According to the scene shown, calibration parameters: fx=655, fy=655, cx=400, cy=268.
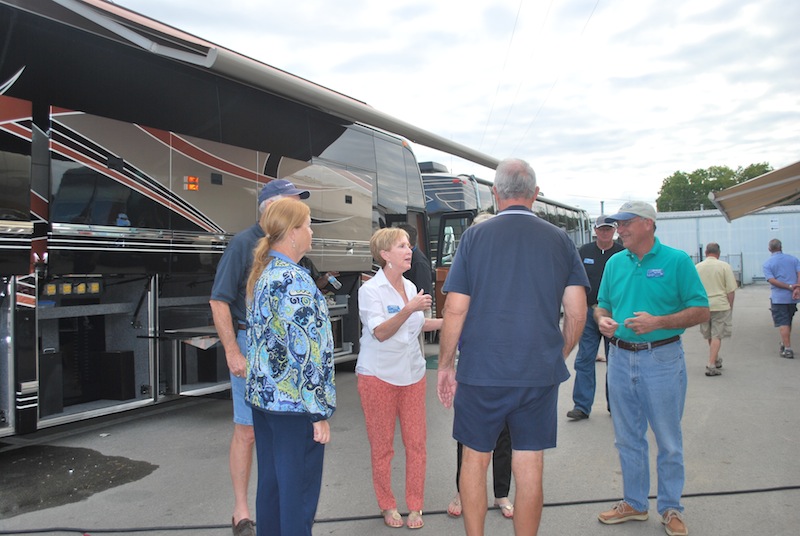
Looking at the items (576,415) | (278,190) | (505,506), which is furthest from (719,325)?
(278,190)

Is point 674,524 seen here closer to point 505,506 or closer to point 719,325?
point 505,506

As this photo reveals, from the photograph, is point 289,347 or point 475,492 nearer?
point 289,347

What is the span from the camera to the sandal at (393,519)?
4070 millimetres

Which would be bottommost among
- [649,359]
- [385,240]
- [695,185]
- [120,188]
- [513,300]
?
[649,359]

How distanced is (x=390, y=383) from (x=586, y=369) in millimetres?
3233

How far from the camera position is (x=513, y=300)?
3.20 meters

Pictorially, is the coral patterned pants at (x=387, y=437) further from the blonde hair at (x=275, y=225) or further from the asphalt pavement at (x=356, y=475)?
the blonde hair at (x=275, y=225)

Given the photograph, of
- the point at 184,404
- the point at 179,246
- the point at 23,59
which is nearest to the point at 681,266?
the point at 179,246

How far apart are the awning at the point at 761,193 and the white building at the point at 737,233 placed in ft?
62.4

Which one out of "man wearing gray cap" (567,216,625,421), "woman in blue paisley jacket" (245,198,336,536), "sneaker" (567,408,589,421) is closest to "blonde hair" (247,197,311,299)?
"woman in blue paisley jacket" (245,198,336,536)

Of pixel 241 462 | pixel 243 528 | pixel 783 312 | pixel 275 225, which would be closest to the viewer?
pixel 275 225

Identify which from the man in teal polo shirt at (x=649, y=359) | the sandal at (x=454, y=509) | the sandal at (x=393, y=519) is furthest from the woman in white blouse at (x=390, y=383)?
the man in teal polo shirt at (x=649, y=359)

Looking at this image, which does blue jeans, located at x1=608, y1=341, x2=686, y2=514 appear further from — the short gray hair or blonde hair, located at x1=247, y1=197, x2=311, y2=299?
blonde hair, located at x1=247, y1=197, x2=311, y2=299

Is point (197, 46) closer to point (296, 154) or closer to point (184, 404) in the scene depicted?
point (296, 154)
